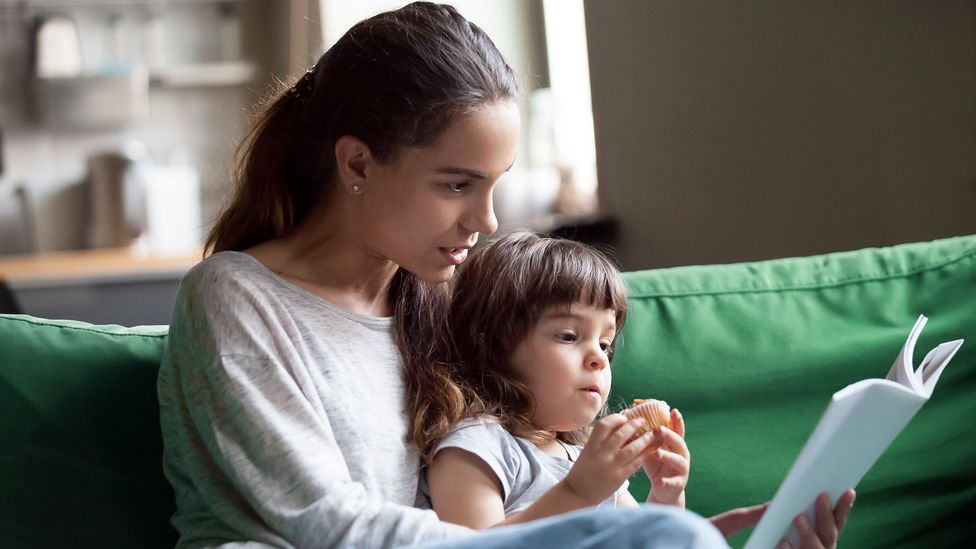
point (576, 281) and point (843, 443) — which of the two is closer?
point (843, 443)

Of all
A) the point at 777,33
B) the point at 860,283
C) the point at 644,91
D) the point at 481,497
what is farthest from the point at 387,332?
the point at 644,91

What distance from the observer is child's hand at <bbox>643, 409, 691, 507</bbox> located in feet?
3.95

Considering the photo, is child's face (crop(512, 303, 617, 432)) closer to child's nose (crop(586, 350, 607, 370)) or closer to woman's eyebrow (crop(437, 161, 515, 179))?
child's nose (crop(586, 350, 607, 370))

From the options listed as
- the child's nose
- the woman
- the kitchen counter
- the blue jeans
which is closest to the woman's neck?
the woman

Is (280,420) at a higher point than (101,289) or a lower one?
higher

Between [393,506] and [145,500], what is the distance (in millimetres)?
372

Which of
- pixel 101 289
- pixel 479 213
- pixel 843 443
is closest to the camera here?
pixel 843 443

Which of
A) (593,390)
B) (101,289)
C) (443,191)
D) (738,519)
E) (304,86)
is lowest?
(101,289)

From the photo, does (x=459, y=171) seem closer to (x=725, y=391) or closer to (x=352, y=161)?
(x=352, y=161)

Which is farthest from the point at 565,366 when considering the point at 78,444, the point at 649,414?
the point at 78,444

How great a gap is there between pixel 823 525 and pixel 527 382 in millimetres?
355

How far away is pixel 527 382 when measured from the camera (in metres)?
1.30

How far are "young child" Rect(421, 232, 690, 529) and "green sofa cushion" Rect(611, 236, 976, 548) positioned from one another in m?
0.17

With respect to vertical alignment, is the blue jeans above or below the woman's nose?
below
